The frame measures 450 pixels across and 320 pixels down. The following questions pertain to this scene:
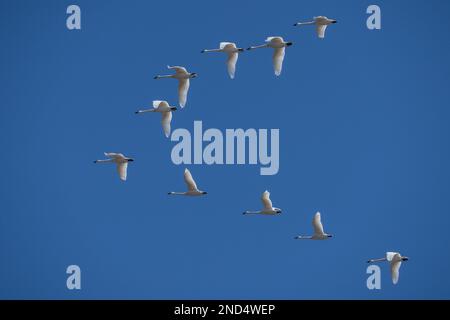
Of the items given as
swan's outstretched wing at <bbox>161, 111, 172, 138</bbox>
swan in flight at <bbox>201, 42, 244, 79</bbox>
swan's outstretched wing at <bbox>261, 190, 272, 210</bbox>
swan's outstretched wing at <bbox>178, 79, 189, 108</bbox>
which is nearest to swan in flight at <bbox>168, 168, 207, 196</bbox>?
swan's outstretched wing at <bbox>261, 190, 272, 210</bbox>

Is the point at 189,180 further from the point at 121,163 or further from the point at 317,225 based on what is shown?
the point at 317,225

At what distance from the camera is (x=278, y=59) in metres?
37.5

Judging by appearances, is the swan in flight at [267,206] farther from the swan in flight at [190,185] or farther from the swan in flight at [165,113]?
the swan in flight at [165,113]

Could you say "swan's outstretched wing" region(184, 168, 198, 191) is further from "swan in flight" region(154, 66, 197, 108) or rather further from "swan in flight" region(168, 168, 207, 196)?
"swan in flight" region(154, 66, 197, 108)

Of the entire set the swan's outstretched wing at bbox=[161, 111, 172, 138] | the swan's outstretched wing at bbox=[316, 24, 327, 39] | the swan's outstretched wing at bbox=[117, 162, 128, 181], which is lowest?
the swan's outstretched wing at bbox=[117, 162, 128, 181]

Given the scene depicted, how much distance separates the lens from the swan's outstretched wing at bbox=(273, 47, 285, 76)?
37281 millimetres

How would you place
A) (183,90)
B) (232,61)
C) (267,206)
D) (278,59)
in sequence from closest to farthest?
(267,206), (278,59), (232,61), (183,90)

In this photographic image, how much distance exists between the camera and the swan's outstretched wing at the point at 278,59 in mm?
37281

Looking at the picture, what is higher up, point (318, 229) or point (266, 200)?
point (266, 200)

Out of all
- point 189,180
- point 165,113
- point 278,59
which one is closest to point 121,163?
point 165,113
